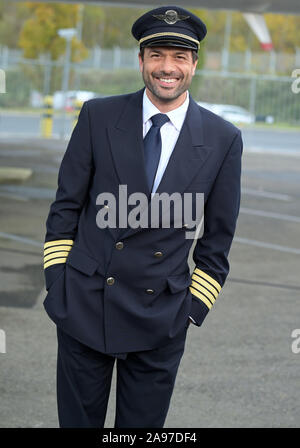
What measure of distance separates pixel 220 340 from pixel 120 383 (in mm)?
2954

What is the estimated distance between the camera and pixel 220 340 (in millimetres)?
5840

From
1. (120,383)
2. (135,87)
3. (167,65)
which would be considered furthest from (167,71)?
(135,87)

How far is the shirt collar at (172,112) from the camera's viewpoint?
2.89 metres

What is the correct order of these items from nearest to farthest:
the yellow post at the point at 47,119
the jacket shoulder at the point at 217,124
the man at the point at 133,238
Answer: the man at the point at 133,238 → the jacket shoulder at the point at 217,124 → the yellow post at the point at 47,119

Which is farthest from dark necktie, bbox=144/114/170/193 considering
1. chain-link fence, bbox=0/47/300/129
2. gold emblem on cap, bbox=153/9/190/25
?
chain-link fence, bbox=0/47/300/129

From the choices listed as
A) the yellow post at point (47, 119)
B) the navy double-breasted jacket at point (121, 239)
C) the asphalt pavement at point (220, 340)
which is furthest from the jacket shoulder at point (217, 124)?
the yellow post at point (47, 119)

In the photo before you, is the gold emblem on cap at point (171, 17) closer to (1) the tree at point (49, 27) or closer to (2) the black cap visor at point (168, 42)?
(2) the black cap visor at point (168, 42)

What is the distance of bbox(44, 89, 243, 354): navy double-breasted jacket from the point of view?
2873mm

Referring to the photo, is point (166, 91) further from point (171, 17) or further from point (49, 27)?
point (49, 27)

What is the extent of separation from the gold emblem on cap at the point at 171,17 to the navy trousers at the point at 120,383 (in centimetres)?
114

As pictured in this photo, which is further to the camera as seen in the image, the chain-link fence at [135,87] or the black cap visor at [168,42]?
the chain-link fence at [135,87]

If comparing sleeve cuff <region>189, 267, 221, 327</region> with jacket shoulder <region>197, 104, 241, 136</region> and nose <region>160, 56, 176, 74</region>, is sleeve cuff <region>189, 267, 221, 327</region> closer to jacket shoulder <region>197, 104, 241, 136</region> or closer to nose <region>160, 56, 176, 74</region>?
jacket shoulder <region>197, 104, 241, 136</region>

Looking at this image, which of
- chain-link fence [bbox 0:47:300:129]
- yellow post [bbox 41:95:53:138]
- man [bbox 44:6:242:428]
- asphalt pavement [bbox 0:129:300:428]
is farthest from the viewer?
chain-link fence [bbox 0:47:300:129]

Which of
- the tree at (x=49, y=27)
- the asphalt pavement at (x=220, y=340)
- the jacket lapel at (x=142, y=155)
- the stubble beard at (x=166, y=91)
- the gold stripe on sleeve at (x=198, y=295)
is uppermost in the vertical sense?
the tree at (x=49, y=27)
